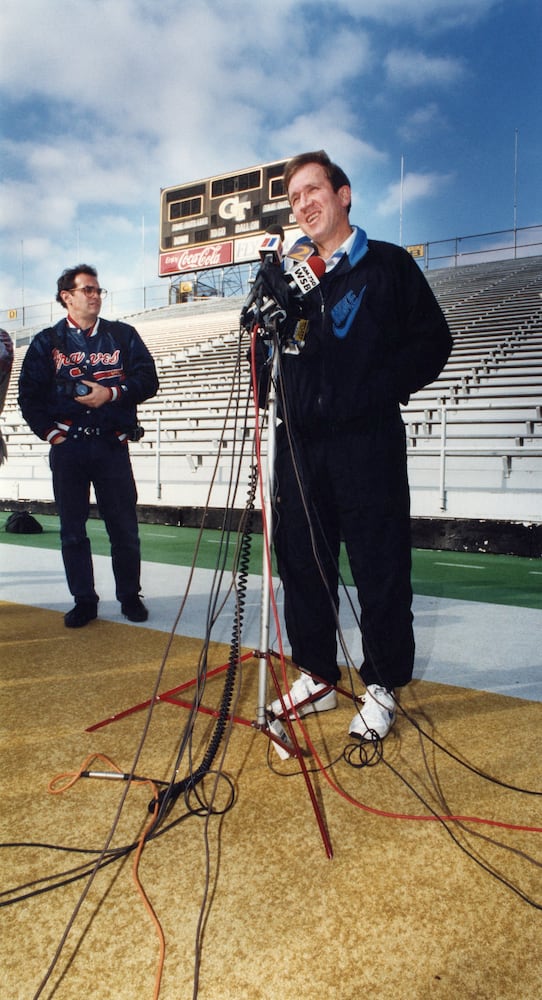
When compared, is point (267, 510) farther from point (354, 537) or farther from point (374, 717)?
point (374, 717)

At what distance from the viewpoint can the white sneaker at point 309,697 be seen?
179cm

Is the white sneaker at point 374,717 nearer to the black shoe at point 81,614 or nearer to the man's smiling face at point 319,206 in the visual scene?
the man's smiling face at point 319,206

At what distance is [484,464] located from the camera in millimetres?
6727

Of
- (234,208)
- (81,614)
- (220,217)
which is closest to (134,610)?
(81,614)

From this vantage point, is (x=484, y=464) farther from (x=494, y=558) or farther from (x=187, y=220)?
(x=187, y=220)

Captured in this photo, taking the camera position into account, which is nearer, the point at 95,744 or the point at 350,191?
the point at 95,744

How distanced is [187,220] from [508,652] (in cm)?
1842

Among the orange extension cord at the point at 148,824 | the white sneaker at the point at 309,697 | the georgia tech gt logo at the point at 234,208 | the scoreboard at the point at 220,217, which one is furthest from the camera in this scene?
the georgia tech gt logo at the point at 234,208

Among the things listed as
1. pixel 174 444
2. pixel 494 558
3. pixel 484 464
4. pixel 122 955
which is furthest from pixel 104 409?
pixel 174 444

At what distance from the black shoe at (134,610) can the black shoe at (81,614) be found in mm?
132

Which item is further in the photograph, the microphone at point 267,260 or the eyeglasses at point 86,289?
the eyeglasses at point 86,289

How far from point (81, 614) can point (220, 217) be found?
56.2 feet

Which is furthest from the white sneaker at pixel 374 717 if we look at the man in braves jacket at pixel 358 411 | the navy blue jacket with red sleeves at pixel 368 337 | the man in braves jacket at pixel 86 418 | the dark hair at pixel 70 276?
the dark hair at pixel 70 276

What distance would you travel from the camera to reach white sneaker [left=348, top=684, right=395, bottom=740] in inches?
64.7
